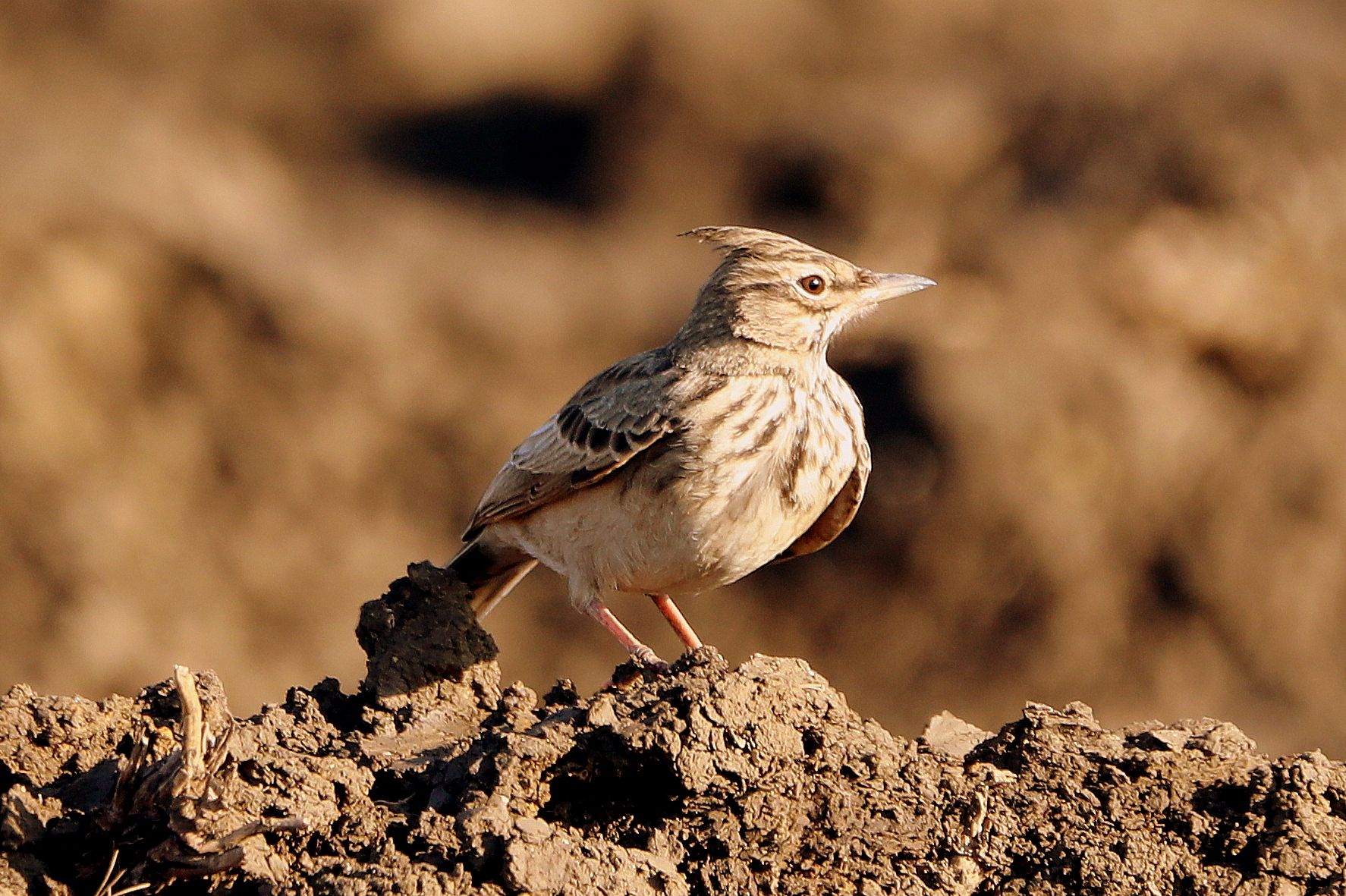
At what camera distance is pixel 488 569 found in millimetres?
7430

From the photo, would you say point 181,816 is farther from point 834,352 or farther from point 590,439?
point 834,352

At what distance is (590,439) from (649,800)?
7.40 feet

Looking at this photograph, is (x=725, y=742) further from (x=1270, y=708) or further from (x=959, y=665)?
(x=1270, y=708)

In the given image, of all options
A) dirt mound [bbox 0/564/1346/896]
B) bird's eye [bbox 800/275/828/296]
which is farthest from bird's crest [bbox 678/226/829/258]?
dirt mound [bbox 0/564/1346/896]

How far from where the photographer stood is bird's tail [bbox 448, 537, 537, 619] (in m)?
7.32

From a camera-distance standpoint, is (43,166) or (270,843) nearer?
(270,843)

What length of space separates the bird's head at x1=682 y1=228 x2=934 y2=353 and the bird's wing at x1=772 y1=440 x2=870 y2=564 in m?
0.54

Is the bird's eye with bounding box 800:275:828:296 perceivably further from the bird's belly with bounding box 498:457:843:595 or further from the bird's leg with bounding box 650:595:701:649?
Result: the bird's leg with bounding box 650:595:701:649

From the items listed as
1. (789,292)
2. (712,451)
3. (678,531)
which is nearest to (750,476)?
(712,451)

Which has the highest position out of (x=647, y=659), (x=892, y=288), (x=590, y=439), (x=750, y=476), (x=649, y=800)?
(x=892, y=288)

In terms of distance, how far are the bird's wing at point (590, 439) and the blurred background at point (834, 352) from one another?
524cm

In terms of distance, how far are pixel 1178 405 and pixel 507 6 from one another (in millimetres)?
6759

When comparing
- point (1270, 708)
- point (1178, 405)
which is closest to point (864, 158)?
point (1178, 405)

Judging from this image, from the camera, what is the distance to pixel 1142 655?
1172 cm
